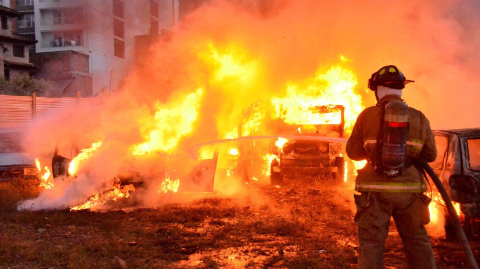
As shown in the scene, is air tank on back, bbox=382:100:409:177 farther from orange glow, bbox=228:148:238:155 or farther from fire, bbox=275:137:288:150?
orange glow, bbox=228:148:238:155

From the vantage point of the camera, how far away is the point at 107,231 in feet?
18.1

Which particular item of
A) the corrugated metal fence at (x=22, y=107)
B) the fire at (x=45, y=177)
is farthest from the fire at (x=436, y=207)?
the corrugated metal fence at (x=22, y=107)

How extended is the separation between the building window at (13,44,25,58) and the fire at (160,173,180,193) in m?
26.2

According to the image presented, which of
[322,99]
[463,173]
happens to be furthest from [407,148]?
[322,99]

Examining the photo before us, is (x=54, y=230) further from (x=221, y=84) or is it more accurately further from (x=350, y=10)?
(x=350, y=10)

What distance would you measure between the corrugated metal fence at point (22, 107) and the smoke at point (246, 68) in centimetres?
331

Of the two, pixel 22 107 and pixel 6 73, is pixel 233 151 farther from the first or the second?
pixel 6 73

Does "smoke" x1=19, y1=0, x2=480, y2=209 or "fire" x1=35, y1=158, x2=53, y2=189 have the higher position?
Answer: "smoke" x1=19, y1=0, x2=480, y2=209

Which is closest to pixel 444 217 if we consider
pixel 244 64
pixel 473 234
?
pixel 473 234

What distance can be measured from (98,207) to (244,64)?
5.90 m

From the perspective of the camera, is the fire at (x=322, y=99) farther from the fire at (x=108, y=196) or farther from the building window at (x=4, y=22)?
the building window at (x=4, y=22)

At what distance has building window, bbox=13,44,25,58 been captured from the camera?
27.6 meters

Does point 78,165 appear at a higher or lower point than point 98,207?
higher

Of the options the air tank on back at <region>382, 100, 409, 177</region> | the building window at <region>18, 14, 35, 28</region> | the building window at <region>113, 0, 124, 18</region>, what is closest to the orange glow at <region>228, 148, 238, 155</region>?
the building window at <region>113, 0, 124, 18</region>
